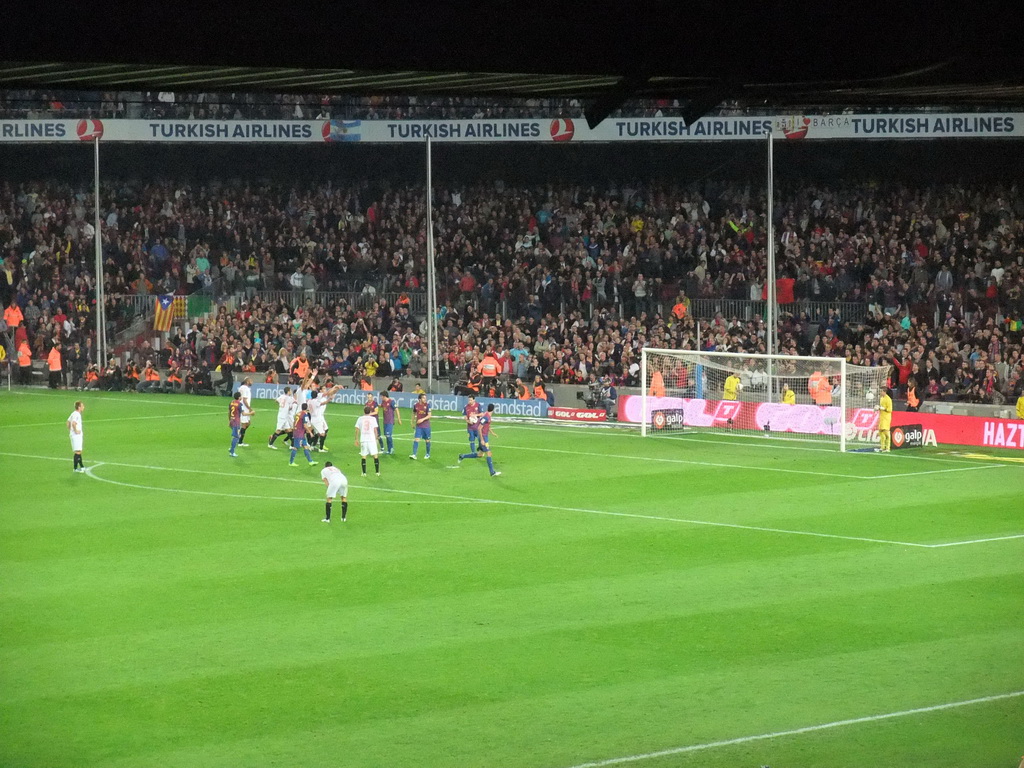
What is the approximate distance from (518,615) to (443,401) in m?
25.4

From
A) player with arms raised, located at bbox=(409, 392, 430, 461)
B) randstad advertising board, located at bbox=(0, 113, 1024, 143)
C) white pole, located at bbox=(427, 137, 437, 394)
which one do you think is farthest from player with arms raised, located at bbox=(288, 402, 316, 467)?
randstad advertising board, located at bbox=(0, 113, 1024, 143)

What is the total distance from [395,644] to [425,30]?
35.6 ft

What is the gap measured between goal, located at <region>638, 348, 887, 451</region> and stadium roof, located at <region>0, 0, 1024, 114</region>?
2738 centimetres

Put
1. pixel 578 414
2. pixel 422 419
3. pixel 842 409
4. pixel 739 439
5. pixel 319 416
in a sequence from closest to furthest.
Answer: pixel 422 419, pixel 319 416, pixel 842 409, pixel 739 439, pixel 578 414

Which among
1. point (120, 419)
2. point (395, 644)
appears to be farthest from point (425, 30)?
point (120, 419)

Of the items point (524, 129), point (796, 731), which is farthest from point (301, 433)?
point (524, 129)

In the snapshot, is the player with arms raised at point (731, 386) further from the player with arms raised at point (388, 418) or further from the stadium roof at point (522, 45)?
the stadium roof at point (522, 45)

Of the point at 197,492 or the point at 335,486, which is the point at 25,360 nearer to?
the point at 197,492

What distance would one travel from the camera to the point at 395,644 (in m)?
16.9

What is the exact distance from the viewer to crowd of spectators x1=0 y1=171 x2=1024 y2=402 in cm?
4241

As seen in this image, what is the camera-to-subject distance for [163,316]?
5162 cm

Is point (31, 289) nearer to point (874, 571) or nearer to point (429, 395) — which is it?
point (429, 395)

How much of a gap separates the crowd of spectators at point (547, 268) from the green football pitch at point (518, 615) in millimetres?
11069

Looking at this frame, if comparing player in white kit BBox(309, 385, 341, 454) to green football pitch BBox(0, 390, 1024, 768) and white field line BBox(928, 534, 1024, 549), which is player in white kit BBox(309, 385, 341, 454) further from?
white field line BBox(928, 534, 1024, 549)
